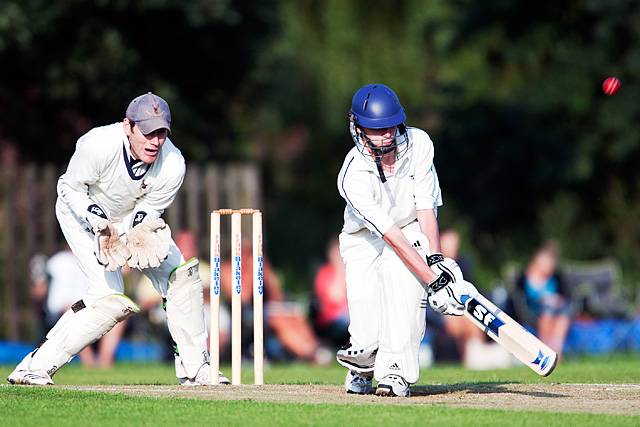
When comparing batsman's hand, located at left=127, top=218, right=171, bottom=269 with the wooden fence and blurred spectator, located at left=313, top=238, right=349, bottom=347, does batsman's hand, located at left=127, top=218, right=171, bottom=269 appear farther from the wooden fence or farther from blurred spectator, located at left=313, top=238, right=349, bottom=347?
the wooden fence

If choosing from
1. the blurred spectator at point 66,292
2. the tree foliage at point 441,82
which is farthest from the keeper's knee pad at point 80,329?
the tree foliage at point 441,82

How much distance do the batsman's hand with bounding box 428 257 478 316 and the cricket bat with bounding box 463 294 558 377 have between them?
0.04 m

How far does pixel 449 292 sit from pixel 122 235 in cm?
213

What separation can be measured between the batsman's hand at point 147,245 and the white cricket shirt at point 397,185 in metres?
1.19

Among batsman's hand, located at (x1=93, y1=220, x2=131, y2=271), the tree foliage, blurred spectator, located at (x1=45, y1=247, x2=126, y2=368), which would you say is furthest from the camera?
the tree foliage

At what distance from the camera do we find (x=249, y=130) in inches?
1196

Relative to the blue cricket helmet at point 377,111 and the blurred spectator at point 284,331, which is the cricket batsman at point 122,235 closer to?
the blue cricket helmet at point 377,111

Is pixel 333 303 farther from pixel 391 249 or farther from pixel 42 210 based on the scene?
pixel 391 249

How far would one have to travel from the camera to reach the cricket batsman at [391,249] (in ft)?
25.2

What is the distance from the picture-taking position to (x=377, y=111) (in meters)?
7.73

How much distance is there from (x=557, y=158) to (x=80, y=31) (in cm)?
820

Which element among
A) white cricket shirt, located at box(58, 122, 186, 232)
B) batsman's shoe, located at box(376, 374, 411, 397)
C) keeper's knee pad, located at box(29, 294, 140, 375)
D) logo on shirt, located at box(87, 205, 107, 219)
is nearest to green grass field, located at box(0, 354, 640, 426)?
batsman's shoe, located at box(376, 374, 411, 397)

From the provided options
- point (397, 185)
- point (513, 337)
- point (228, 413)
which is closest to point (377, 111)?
point (397, 185)

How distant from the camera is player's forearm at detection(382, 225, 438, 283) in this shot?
7.62 metres
